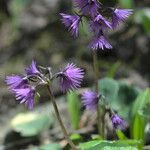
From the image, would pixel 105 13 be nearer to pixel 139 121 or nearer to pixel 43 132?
pixel 139 121

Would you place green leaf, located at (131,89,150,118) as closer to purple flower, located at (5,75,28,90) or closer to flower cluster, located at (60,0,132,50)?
flower cluster, located at (60,0,132,50)

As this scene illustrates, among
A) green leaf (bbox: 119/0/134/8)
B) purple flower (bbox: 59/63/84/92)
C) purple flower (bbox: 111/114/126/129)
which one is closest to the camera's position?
purple flower (bbox: 59/63/84/92)

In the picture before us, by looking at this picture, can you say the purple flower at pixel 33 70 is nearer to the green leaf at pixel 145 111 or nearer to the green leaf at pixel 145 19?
the green leaf at pixel 145 111

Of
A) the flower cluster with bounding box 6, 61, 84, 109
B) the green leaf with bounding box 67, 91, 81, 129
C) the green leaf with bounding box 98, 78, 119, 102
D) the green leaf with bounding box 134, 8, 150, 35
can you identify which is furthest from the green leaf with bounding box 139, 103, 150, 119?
the green leaf with bounding box 134, 8, 150, 35

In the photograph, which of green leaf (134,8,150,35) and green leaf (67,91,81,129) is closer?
green leaf (67,91,81,129)

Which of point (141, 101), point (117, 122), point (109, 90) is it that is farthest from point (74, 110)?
point (117, 122)

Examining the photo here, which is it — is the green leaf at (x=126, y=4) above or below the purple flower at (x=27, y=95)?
above

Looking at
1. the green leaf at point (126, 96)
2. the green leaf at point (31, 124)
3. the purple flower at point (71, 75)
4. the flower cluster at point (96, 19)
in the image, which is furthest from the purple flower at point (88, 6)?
the green leaf at point (31, 124)
